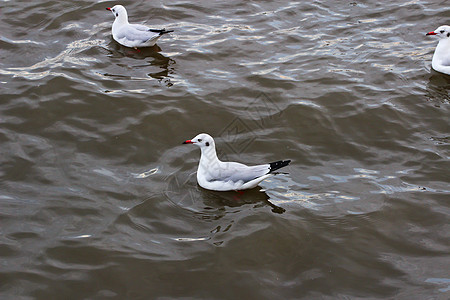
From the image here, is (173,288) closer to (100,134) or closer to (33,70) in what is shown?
(100,134)

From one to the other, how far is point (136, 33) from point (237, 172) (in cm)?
505

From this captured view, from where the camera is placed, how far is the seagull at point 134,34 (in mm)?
11656

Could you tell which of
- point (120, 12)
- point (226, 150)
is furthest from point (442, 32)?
point (120, 12)

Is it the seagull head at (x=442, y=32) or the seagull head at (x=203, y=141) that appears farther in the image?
the seagull head at (x=442, y=32)

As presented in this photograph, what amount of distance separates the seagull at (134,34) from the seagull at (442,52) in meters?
5.51

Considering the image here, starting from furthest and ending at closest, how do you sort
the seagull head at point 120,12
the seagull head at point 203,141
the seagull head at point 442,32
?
the seagull head at point 120,12, the seagull head at point 442,32, the seagull head at point 203,141

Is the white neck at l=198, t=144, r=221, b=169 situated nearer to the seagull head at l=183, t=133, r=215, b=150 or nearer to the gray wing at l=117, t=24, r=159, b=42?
the seagull head at l=183, t=133, r=215, b=150

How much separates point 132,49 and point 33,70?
2.20 meters

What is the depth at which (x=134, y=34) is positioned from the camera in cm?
1171

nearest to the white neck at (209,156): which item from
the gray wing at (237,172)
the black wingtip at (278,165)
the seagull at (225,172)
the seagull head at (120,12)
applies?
the seagull at (225,172)

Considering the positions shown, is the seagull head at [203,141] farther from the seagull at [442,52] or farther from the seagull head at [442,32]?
the seagull head at [442,32]

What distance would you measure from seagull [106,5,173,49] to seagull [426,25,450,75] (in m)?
5.51

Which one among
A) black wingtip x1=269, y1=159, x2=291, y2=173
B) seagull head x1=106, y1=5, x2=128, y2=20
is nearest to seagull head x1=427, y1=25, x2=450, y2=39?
black wingtip x1=269, y1=159, x2=291, y2=173

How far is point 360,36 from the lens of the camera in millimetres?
12133
